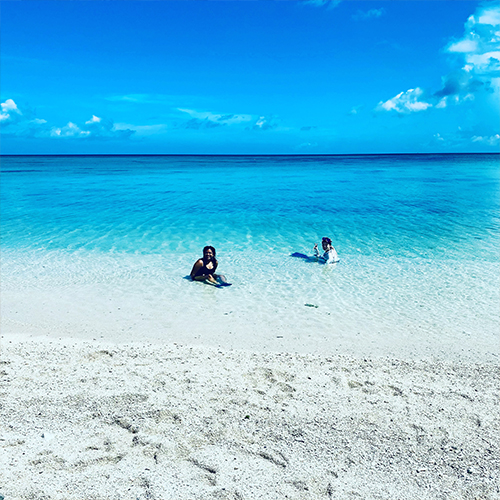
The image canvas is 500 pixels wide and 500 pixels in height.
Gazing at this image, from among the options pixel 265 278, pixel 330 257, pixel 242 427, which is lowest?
pixel 242 427

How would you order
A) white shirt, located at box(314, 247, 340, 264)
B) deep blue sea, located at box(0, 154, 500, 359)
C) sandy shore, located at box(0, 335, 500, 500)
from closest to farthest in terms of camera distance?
sandy shore, located at box(0, 335, 500, 500) → deep blue sea, located at box(0, 154, 500, 359) → white shirt, located at box(314, 247, 340, 264)

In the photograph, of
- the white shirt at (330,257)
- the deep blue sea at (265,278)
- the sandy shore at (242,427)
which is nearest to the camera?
the sandy shore at (242,427)

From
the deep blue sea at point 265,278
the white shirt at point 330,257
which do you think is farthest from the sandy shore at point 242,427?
the white shirt at point 330,257

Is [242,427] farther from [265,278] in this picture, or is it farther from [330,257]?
[330,257]

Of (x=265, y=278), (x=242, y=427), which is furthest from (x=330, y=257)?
(x=242, y=427)

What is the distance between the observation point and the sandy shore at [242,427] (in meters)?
4.76

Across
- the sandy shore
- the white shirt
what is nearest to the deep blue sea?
the white shirt

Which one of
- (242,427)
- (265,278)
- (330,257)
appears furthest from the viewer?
(330,257)

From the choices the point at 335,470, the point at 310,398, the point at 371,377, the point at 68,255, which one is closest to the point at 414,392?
the point at 371,377

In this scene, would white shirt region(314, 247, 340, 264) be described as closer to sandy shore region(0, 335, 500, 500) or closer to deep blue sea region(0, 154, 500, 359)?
deep blue sea region(0, 154, 500, 359)

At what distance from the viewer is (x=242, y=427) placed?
18.9 feet

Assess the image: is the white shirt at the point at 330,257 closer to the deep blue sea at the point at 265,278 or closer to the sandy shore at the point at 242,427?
the deep blue sea at the point at 265,278

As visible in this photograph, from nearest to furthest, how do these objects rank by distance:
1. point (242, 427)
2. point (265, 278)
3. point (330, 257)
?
1. point (242, 427)
2. point (265, 278)
3. point (330, 257)

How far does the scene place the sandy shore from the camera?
15.6ft
